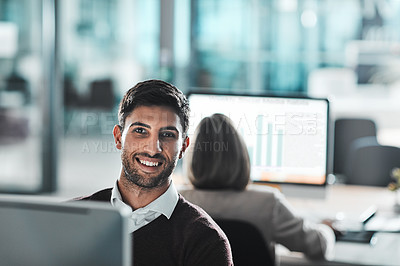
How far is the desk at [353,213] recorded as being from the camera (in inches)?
70.0

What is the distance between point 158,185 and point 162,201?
3 centimetres

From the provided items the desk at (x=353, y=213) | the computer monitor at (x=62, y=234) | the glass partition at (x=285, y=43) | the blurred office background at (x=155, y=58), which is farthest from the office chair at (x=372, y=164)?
the glass partition at (x=285, y=43)

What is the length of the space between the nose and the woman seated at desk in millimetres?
471

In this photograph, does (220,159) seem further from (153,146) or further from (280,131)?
(153,146)

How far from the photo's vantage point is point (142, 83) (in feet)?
3.36

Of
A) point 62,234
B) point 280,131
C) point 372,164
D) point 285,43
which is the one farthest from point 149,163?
point 285,43

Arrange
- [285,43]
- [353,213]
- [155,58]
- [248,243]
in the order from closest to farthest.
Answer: [248,243]
[353,213]
[155,58]
[285,43]

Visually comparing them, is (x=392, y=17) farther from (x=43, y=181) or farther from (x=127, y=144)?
(x=127, y=144)

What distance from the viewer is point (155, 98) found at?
1.00 m

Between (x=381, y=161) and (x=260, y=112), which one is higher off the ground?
(x=260, y=112)

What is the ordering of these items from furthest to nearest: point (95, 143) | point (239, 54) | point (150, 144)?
point (239, 54) < point (95, 143) < point (150, 144)

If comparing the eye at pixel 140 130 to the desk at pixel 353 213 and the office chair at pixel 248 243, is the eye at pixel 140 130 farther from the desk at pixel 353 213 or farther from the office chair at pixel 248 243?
the desk at pixel 353 213

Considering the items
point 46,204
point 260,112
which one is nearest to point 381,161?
point 260,112

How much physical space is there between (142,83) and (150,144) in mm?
116
